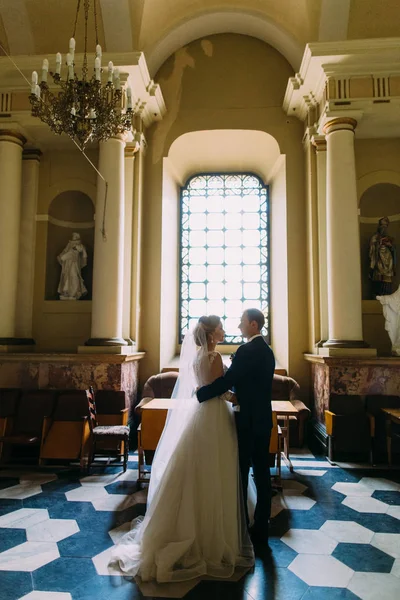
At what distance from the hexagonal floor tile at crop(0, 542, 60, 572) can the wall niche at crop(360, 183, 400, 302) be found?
5.86 metres

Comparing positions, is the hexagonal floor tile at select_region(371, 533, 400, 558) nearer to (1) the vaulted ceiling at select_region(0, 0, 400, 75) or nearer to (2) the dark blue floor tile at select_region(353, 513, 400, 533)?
(2) the dark blue floor tile at select_region(353, 513, 400, 533)

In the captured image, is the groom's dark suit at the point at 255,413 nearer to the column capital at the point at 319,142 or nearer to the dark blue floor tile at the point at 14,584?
the dark blue floor tile at the point at 14,584

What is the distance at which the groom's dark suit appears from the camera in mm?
3506

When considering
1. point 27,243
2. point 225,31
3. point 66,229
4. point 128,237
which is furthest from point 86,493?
point 225,31

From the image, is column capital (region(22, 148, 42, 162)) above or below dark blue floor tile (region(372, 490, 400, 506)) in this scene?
above

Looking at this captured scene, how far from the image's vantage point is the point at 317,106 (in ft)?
24.2

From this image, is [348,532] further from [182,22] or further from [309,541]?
[182,22]

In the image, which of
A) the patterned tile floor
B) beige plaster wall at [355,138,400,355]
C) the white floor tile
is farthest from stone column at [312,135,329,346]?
the patterned tile floor

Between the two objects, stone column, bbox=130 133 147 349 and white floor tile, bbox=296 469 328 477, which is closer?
white floor tile, bbox=296 469 328 477

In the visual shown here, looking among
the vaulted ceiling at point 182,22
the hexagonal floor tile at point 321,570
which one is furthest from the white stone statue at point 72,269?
the hexagonal floor tile at point 321,570

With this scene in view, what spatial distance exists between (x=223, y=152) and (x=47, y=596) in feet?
25.3

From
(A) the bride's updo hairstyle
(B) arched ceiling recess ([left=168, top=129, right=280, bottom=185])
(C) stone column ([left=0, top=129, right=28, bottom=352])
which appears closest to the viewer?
(A) the bride's updo hairstyle

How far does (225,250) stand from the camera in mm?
9172

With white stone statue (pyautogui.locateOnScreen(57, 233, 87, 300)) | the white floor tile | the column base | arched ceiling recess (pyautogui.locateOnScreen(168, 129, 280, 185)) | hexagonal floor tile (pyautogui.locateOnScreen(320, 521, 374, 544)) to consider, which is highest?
arched ceiling recess (pyautogui.locateOnScreen(168, 129, 280, 185))
